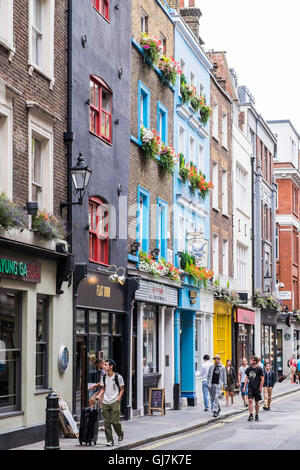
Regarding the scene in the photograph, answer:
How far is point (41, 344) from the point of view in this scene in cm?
2005

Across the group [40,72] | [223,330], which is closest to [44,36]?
[40,72]

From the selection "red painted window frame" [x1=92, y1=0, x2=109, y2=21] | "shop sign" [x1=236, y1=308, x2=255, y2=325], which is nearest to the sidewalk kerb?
"red painted window frame" [x1=92, y1=0, x2=109, y2=21]

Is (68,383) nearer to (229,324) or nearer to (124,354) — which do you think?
(124,354)

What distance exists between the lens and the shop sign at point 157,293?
27.4 metres

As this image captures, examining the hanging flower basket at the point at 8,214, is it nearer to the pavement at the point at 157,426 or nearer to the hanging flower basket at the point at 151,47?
the pavement at the point at 157,426

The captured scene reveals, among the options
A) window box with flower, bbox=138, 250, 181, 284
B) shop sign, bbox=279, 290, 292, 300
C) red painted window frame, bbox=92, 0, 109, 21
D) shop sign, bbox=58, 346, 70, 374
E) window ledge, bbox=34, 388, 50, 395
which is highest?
red painted window frame, bbox=92, 0, 109, 21

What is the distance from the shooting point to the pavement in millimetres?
18484

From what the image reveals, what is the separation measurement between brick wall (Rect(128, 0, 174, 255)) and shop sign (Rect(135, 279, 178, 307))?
1.42 meters

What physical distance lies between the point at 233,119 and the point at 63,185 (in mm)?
24839

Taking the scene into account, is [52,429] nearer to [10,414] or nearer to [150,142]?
[10,414]

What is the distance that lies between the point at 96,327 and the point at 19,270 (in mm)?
6003

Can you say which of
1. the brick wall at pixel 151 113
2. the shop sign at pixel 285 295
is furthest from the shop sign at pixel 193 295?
the shop sign at pixel 285 295

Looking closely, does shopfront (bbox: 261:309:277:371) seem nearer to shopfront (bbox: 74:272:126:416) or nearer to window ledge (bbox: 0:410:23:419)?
shopfront (bbox: 74:272:126:416)

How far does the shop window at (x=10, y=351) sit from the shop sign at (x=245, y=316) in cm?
2531
